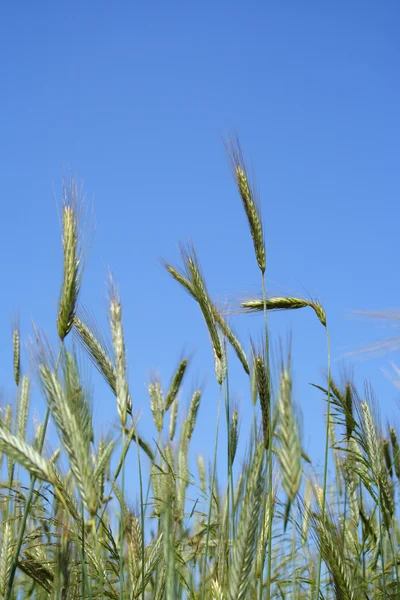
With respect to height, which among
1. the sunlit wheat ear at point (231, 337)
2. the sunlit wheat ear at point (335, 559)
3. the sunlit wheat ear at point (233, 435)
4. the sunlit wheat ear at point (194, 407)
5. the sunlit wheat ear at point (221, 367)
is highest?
the sunlit wheat ear at point (194, 407)

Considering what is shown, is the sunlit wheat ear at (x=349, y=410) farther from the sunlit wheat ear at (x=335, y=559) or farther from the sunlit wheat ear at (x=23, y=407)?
the sunlit wheat ear at (x=23, y=407)

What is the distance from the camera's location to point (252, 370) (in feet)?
9.69

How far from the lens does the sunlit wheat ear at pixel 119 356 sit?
2264 mm

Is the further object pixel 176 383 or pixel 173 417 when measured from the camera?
pixel 173 417

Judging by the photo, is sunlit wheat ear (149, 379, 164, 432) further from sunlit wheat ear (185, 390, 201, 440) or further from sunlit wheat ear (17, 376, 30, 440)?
sunlit wheat ear (17, 376, 30, 440)

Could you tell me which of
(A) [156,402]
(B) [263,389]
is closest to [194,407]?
(A) [156,402]

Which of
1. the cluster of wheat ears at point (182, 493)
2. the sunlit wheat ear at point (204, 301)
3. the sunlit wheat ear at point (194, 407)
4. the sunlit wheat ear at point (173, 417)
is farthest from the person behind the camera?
the sunlit wheat ear at point (173, 417)

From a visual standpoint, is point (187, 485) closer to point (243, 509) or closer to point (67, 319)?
point (67, 319)

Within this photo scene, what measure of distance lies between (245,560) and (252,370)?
3.60 ft

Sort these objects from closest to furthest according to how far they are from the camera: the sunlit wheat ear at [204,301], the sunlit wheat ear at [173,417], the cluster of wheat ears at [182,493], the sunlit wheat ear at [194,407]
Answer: the cluster of wheat ears at [182,493], the sunlit wheat ear at [204,301], the sunlit wheat ear at [194,407], the sunlit wheat ear at [173,417]

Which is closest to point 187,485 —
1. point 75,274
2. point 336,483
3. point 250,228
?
point 336,483

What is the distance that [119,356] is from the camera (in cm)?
251

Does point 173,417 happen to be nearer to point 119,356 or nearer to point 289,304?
point 289,304

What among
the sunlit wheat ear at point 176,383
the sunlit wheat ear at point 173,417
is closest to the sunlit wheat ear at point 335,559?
the sunlit wheat ear at point 176,383
